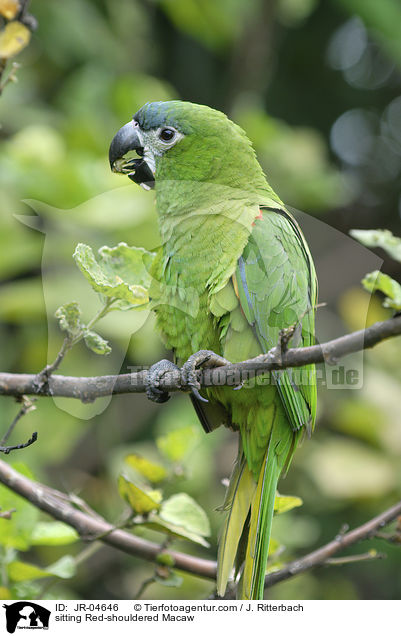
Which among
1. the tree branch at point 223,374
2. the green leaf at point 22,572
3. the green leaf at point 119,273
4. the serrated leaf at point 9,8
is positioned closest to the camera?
the tree branch at point 223,374

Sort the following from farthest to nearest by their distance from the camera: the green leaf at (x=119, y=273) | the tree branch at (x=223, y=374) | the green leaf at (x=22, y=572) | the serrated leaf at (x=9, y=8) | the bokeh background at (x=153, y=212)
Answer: the bokeh background at (x=153, y=212) → the green leaf at (x=22, y=572) → the serrated leaf at (x=9, y=8) → the green leaf at (x=119, y=273) → the tree branch at (x=223, y=374)

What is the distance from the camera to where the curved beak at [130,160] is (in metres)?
0.73

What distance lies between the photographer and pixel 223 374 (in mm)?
614

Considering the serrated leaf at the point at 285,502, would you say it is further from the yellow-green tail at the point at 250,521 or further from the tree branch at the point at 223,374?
the tree branch at the point at 223,374

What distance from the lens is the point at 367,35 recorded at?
108 cm

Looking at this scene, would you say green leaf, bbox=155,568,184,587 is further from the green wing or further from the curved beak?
the curved beak

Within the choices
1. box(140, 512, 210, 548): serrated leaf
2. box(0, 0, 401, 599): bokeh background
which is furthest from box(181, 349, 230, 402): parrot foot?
box(140, 512, 210, 548): serrated leaf

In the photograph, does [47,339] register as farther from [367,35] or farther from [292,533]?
[367,35]

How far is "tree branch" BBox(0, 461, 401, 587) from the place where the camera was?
0.77 m

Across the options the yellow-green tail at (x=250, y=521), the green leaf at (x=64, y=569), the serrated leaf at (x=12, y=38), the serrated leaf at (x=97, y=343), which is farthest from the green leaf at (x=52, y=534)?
the serrated leaf at (x=12, y=38)

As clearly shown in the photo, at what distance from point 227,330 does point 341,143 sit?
12.4 inches

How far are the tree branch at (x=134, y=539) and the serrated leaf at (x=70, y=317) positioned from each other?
24 cm
